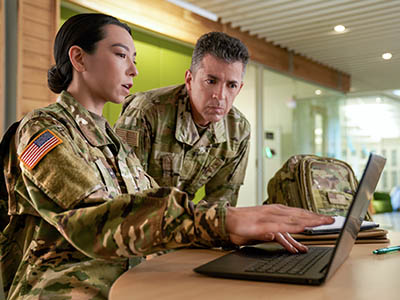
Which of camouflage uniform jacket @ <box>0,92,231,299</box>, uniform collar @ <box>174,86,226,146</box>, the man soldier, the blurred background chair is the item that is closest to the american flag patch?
camouflage uniform jacket @ <box>0,92,231,299</box>

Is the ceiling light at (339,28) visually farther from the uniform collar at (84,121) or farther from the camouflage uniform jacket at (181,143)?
the uniform collar at (84,121)

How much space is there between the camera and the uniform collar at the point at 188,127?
2266 millimetres

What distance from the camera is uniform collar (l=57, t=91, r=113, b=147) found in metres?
1.26

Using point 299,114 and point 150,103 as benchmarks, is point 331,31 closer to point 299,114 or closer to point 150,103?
point 299,114

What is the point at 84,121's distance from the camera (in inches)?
50.6

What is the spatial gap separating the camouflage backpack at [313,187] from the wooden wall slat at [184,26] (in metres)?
3.04

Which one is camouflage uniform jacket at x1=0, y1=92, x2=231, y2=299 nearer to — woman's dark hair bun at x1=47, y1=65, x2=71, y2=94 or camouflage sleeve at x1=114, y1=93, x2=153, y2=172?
→ woman's dark hair bun at x1=47, y1=65, x2=71, y2=94

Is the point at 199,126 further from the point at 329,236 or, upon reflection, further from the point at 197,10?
the point at 197,10

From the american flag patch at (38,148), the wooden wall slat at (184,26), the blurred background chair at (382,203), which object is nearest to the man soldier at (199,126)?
the american flag patch at (38,148)

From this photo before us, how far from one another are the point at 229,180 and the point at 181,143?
35 centimetres

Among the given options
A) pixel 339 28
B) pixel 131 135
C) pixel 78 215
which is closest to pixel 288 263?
pixel 78 215

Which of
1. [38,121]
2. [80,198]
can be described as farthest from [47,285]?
[38,121]

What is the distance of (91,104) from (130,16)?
3.63 meters

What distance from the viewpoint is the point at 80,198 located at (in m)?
0.99
